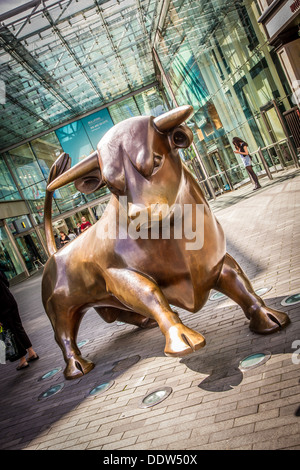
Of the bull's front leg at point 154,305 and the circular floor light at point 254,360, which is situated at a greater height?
the bull's front leg at point 154,305

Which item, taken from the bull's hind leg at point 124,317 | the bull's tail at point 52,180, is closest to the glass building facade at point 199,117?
the bull's hind leg at point 124,317

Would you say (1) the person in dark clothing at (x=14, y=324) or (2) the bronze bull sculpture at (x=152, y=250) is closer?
(2) the bronze bull sculpture at (x=152, y=250)

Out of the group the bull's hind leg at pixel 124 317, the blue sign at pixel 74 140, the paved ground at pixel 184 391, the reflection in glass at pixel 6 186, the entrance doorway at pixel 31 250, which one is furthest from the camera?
the entrance doorway at pixel 31 250

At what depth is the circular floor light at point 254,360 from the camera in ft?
8.11

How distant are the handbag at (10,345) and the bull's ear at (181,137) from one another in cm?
390

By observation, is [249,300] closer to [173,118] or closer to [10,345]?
[173,118]

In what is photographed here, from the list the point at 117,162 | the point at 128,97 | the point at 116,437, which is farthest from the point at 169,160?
the point at 128,97

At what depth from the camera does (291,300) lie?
320 centimetres

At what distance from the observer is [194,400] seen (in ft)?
7.98

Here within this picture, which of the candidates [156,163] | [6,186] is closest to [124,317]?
[156,163]

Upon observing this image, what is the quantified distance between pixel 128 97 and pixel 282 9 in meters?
18.5

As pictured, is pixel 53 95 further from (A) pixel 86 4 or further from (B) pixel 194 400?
(B) pixel 194 400

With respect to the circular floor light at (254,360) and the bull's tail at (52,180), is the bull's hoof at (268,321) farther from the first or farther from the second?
the bull's tail at (52,180)

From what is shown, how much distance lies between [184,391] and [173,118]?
1.69 meters
